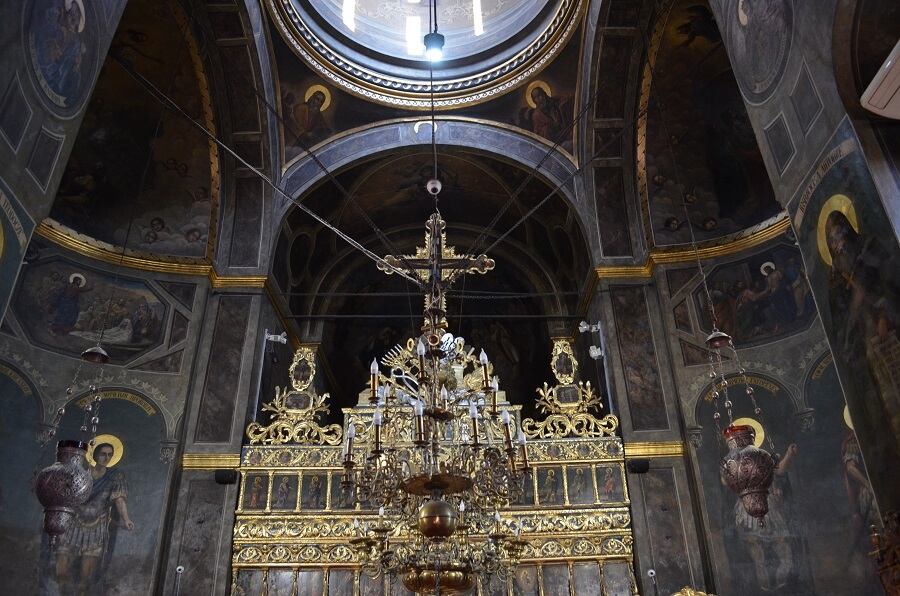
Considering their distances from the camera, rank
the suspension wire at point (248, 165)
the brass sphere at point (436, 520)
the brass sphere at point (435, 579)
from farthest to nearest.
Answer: the suspension wire at point (248, 165), the brass sphere at point (435, 579), the brass sphere at point (436, 520)

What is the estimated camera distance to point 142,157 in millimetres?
9898

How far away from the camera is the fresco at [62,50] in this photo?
4871 mm

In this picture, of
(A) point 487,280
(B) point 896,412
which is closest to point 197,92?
(A) point 487,280

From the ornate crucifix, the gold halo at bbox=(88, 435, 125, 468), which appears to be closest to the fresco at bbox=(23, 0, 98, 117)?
the ornate crucifix

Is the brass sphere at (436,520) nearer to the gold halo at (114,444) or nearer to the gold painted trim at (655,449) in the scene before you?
the gold painted trim at (655,449)

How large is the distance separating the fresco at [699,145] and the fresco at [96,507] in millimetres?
7230

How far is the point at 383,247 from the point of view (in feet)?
44.2

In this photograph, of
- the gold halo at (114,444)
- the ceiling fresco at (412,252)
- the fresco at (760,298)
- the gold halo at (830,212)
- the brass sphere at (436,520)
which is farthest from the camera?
the ceiling fresco at (412,252)

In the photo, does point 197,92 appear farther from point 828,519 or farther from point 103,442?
point 828,519

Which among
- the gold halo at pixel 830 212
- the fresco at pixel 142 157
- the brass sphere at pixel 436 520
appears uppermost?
the fresco at pixel 142 157

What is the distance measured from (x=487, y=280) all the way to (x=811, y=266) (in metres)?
9.49

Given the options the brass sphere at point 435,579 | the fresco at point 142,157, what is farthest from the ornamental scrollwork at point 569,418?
the fresco at point 142,157

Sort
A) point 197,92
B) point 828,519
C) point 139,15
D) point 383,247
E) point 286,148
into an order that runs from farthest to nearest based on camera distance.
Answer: point 383,247
point 286,148
point 197,92
point 139,15
point 828,519

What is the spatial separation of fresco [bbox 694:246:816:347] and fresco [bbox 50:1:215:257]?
276 inches
